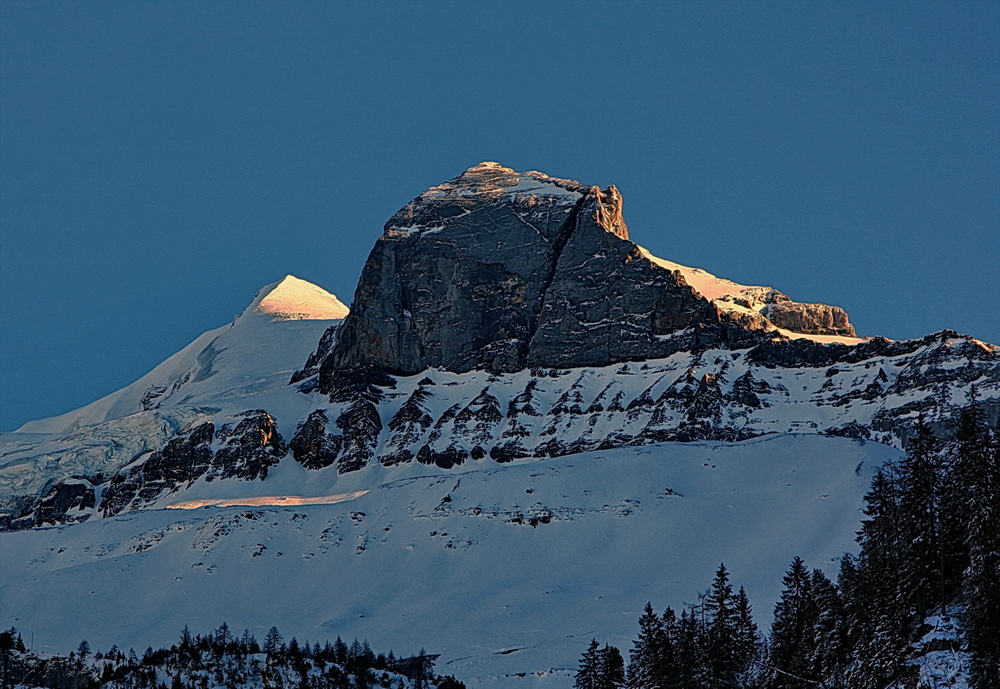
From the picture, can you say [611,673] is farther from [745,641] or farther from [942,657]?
[942,657]

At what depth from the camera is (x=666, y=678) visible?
428 ft

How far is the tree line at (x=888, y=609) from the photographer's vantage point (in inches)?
4156

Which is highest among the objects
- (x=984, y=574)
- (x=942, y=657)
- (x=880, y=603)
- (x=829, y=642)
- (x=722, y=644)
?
(x=984, y=574)

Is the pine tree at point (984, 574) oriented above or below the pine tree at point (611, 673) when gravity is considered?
above

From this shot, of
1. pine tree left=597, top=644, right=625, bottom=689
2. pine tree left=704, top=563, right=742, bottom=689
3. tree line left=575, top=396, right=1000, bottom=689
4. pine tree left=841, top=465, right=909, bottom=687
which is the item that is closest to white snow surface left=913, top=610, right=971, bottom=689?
tree line left=575, top=396, right=1000, bottom=689

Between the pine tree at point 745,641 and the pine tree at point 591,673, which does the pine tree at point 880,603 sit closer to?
the pine tree at point 745,641

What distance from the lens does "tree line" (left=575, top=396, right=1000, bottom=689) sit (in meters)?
106

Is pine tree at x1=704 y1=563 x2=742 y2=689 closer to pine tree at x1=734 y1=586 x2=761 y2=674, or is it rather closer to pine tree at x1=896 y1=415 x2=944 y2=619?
pine tree at x1=734 y1=586 x2=761 y2=674

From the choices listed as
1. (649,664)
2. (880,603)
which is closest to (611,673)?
(649,664)

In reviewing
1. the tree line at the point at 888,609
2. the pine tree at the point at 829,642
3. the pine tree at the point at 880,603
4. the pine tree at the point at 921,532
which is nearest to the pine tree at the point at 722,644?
the tree line at the point at 888,609

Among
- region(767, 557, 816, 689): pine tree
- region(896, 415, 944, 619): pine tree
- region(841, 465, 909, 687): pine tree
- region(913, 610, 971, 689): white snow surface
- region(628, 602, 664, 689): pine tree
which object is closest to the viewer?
region(913, 610, 971, 689): white snow surface

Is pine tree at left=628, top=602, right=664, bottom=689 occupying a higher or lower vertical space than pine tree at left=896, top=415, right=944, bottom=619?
lower

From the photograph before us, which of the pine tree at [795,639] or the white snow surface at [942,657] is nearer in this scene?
the white snow surface at [942,657]

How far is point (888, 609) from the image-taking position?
111938mm
